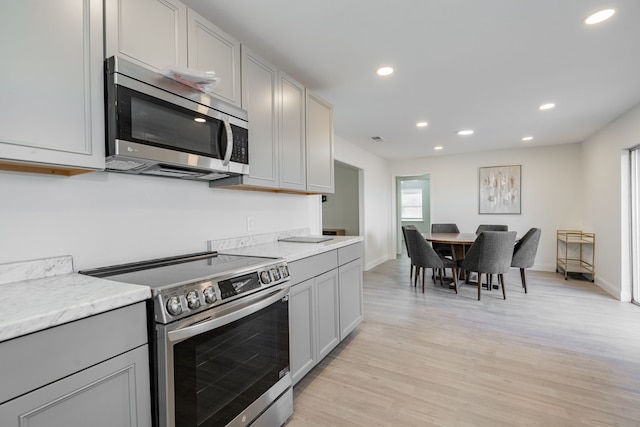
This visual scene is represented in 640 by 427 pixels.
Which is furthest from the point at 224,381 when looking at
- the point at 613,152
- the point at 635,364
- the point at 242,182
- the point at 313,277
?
the point at 613,152

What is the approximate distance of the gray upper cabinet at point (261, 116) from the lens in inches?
80.1

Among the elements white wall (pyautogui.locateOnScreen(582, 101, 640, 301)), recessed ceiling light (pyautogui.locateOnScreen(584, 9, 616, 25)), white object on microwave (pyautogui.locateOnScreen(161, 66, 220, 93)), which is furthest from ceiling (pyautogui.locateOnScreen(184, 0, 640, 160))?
white object on microwave (pyautogui.locateOnScreen(161, 66, 220, 93))

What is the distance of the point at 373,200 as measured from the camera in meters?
6.28

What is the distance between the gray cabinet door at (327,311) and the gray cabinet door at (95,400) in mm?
1265

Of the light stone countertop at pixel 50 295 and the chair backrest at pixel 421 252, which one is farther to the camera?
the chair backrest at pixel 421 252

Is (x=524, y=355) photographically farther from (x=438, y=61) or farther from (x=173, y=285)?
(x=173, y=285)

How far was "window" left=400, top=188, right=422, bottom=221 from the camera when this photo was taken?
29.2 feet

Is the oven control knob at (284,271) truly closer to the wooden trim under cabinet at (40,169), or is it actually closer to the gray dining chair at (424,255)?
the wooden trim under cabinet at (40,169)

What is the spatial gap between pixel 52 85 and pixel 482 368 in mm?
3008

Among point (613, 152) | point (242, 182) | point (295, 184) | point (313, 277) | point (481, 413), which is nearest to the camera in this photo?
point (481, 413)

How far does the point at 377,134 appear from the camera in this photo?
15.4 ft

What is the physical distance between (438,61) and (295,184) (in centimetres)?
148

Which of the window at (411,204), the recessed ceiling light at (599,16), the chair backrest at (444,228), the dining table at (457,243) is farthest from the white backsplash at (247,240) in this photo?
the window at (411,204)

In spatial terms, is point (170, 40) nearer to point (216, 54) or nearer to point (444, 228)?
point (216, 54)
